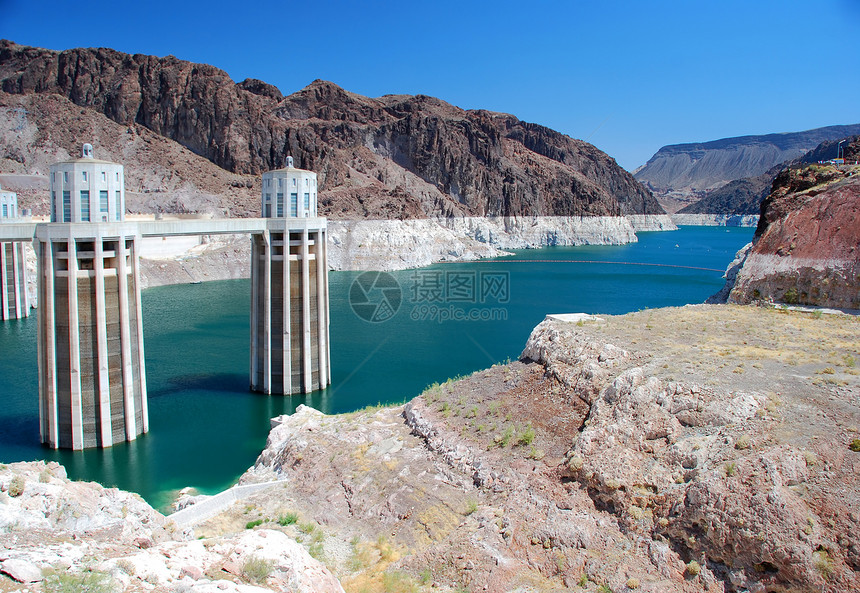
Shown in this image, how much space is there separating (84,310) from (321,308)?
11.4 m

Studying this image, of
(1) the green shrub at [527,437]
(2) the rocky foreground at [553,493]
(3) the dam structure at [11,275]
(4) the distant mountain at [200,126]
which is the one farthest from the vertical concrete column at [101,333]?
(4) the distant mountain at [200,126]

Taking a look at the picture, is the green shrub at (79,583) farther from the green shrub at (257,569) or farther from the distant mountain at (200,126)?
the distant mountain at (200,126)

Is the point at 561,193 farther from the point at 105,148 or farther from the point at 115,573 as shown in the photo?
the point at 115,573

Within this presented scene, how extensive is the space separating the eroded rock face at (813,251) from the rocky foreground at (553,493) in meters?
9.02

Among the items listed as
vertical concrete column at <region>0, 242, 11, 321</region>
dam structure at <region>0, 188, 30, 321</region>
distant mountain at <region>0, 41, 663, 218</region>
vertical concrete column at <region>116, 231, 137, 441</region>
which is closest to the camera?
vertical concrete column at <region>116, 231, 137, 441</region>

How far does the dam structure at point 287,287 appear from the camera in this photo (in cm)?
3109

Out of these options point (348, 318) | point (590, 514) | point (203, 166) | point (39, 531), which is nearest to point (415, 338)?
point (348, 318)

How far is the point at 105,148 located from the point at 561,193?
12607 cm

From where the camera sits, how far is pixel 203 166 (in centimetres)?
11375

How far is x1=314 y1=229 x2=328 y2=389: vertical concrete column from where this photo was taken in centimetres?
3212

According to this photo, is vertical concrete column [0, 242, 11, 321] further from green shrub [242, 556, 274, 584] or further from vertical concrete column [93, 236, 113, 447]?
green shrub [242, 556, 274, 584]

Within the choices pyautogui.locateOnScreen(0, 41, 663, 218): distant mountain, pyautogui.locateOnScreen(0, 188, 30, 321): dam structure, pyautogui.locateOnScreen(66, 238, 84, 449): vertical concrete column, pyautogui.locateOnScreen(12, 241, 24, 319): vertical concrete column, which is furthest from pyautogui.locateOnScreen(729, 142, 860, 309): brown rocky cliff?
pyautogui.locateOnScreen(0, 41, 663, 218): distant mountain

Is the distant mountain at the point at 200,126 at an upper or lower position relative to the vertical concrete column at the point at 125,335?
upper

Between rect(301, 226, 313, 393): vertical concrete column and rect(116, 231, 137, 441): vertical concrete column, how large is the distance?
858 centimetres
